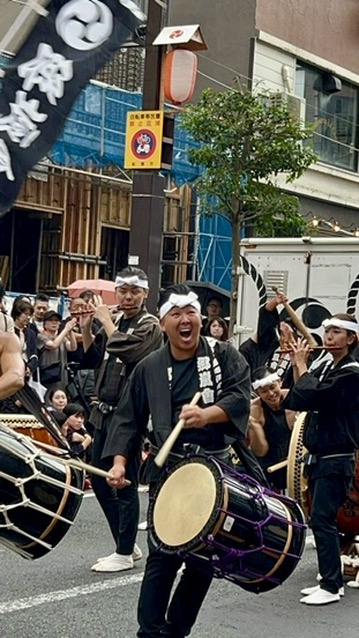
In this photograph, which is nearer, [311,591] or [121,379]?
[311,591]

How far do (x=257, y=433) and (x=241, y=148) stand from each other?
9.68 m

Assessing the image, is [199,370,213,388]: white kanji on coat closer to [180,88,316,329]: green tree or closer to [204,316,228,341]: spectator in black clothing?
[204,316,228,341]: spectator in black clothing

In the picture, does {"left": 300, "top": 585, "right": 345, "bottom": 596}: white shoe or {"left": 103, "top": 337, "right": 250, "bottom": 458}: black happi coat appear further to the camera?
{"left": 300, "top": 585, "right": 345, "bottom": 596}: white shoe

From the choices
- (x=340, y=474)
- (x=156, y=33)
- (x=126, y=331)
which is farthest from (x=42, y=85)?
(x=156, y=33)

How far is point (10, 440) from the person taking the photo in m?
5.08

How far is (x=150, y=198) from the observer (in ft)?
37.7

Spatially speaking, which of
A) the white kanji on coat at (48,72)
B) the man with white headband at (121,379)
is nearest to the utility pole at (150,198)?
the man with white headband at (121,379)

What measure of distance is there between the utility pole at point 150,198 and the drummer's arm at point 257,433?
3858 millimetres

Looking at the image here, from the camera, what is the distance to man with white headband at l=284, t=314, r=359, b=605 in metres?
6.42

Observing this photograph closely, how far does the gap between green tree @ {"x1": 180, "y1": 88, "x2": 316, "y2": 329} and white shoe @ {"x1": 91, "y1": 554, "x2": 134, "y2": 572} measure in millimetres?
10152

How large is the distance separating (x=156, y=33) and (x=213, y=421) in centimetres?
714

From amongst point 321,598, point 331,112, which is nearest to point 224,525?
point 321,598

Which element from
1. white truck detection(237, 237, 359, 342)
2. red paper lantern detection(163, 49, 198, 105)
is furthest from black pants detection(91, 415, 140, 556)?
red paper lantern detection(163, 49, 198, 105)

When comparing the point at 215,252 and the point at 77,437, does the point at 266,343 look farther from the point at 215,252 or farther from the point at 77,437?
the point at 215,252
